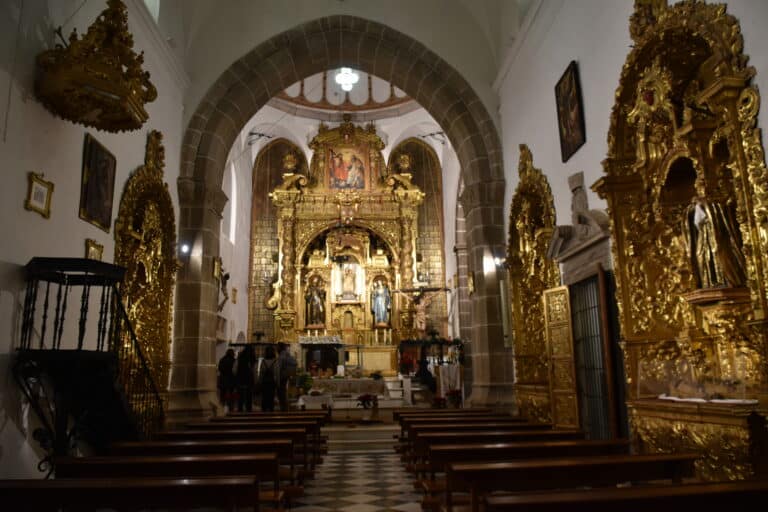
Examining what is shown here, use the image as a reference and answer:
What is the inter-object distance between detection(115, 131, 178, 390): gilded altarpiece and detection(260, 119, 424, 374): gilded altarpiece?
10.2 metres

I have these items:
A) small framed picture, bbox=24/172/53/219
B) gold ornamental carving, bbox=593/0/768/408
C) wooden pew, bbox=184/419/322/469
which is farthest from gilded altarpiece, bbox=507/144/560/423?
small framed picture, bbox=24/172/53/219

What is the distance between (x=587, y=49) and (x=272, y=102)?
14296 mm

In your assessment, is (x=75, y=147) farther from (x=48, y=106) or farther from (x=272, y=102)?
(x=272, y=102)

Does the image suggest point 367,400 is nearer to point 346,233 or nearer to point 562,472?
point 562,472

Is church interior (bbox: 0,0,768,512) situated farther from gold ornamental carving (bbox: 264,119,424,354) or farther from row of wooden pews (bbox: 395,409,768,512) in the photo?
gold ornamental carving (bbox: 264,119,424,354)

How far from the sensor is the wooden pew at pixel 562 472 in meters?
3.32

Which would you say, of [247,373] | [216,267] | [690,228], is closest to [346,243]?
[247,373]

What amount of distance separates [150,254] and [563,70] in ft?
20.2

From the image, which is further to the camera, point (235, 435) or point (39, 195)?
point (235, 435)

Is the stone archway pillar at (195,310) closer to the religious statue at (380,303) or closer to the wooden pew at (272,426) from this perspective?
the wooden pew at (272,426)

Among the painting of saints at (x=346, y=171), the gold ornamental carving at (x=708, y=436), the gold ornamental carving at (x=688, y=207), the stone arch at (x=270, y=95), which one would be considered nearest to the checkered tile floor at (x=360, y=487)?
the gold ornamental carving at (x=708, y=436)

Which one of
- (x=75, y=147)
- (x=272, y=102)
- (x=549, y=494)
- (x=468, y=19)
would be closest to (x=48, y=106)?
(x=75, y=147)

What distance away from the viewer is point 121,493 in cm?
288

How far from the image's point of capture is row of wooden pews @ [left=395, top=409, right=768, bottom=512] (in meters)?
2.52
